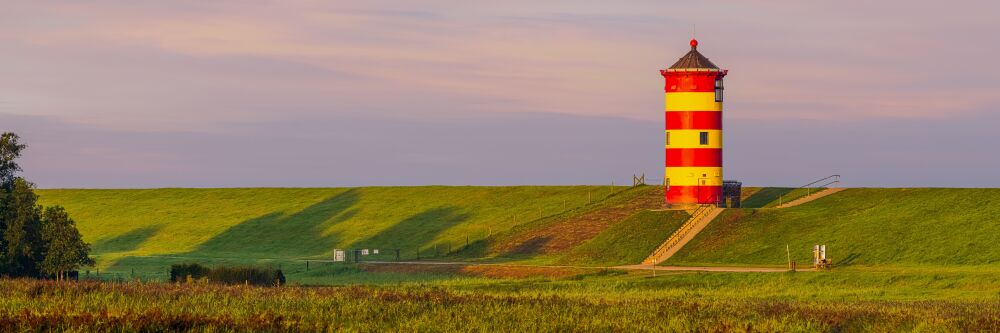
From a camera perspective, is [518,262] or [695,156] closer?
[518,262]

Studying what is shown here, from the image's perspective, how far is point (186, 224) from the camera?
136m

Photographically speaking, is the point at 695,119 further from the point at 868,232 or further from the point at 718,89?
the point at 868,232

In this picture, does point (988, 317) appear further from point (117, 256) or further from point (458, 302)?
point (117, 256)

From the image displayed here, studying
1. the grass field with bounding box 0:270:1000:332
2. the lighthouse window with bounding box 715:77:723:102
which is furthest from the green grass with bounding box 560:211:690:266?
the grass field with bounding box 0:270:1000:332

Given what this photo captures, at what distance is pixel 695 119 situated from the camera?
10012 centimetres

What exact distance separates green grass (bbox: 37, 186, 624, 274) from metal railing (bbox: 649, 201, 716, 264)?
18.5 meters

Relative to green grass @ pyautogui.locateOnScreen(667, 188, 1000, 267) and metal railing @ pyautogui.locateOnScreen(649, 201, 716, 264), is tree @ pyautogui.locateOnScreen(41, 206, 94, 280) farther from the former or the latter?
green grass @ pyautogui.locateOnScreen(667, 188, 1000, 267)

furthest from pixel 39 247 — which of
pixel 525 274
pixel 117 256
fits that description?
pixel 117 256

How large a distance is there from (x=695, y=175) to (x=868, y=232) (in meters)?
15.3

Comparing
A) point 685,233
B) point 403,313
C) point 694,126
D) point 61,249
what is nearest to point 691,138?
point 694,126

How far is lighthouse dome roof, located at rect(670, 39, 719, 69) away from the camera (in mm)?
100375

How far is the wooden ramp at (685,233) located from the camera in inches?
3637

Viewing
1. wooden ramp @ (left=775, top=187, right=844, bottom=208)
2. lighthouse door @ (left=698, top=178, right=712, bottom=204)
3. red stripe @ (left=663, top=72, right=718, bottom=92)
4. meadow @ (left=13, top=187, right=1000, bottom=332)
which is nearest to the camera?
meadow @ (left=13, top=187, right=1000, bottom=332)

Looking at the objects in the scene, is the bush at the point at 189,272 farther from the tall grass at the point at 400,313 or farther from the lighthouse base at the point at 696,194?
the lighthouse base at the point at 696,194
